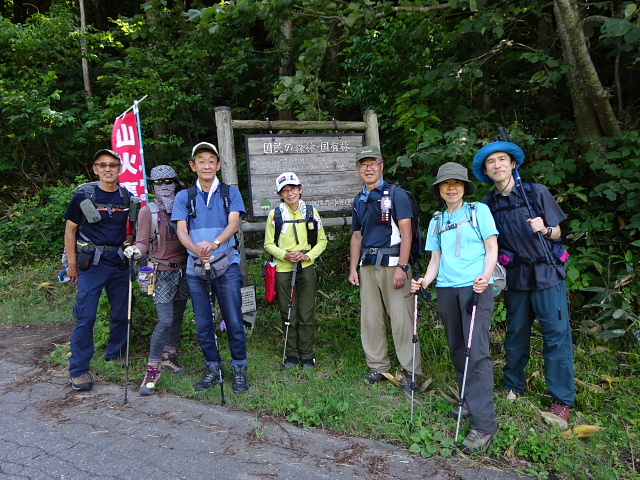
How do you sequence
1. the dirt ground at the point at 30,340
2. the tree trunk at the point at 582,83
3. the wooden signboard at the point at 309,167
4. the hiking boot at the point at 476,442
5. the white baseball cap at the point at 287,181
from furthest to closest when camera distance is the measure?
the dirt ground at the point at 30,340 → the wooden signboard at the point at 309,167 → the tree trunk at the point at 582,83 → the white baseball cap at the point at 287,181 → the hiking boot at the point at 476,442

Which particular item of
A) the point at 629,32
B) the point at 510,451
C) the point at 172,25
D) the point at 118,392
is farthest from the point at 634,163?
the point at 172,25

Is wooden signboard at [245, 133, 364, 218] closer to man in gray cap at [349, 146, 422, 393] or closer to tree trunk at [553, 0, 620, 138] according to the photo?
man in gray cap at [349, 146, 422, 393]

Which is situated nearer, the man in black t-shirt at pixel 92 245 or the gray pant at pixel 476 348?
the gray pant at pixel 476 348

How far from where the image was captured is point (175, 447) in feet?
11.4

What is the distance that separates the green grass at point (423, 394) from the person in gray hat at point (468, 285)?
0.71 feet

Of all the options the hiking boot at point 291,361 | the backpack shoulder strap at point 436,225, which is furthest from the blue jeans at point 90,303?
the backpack shoulder strap at point 436,225

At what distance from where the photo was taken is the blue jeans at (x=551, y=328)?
377cm

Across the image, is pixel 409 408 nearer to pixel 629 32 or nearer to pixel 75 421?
pixel 75 421

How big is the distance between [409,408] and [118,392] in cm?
281

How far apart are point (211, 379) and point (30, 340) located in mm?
3507

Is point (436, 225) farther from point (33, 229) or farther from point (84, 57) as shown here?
point (84, 57)

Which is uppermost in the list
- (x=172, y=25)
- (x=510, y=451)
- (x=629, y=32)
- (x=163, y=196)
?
(x=172, y=25)

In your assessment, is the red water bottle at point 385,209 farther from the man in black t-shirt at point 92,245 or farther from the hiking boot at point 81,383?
the hiking boot at point 81,383

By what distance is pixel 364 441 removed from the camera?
3.59m
